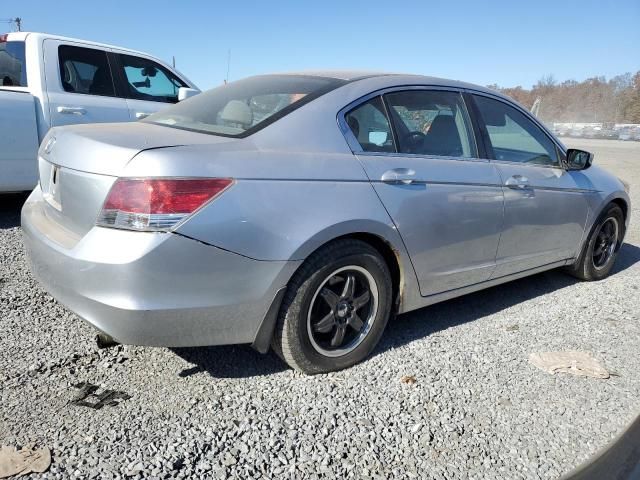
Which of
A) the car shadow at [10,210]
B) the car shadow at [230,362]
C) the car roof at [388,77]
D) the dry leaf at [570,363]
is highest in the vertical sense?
the car roof at [388,77]

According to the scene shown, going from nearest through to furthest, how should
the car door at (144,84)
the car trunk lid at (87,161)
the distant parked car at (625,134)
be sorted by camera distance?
1. the car trunk lid at (87,161)
2. the car door at (144,84)
3. the distant parked car at (625,134)

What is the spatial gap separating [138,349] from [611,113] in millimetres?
73237

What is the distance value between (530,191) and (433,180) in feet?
3.44

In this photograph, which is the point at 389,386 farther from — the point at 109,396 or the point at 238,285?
the point at 109,396

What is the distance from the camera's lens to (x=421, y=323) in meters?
3.51

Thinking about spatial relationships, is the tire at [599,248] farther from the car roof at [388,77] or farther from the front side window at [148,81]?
the front side window at [148,81]

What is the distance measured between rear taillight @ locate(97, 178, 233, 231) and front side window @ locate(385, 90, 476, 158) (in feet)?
4.37

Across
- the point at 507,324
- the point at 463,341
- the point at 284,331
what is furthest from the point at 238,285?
the point at 507,324

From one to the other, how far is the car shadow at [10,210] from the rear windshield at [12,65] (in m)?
1.37

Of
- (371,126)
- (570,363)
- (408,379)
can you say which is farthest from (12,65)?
(570,363)

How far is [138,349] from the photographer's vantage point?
290cm

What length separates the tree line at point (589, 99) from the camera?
5984cm

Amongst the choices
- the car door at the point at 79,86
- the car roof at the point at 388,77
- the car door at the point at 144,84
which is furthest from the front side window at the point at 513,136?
the car door at the point at 79,86

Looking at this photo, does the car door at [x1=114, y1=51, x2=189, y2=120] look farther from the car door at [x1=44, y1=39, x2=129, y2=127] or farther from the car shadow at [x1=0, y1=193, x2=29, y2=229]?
the car shadow at [x1=0, y1=193, x2=29, y2=229]
